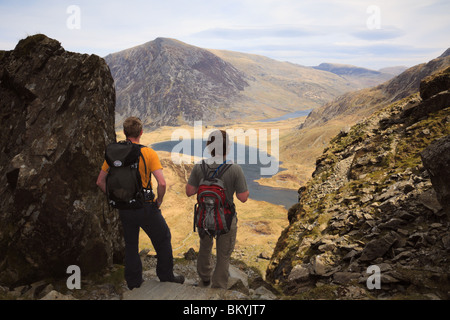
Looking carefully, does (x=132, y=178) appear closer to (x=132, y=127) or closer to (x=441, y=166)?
(x=132, y=127)

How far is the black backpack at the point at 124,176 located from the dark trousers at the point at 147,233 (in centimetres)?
30

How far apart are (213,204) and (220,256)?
5.36 ft

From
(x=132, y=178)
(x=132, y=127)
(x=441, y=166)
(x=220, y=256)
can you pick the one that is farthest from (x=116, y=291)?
(x=441, y=166)

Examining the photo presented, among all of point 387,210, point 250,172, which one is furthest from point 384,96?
point 387,210

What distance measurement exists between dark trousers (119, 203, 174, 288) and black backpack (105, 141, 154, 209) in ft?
1.00

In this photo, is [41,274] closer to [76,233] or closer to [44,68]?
[76,233]

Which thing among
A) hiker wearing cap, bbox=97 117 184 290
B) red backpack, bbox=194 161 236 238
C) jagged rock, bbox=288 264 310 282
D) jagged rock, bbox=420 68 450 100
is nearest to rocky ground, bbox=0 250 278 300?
jagged rock, bbox=288 264 310 282

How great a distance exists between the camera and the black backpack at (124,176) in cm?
591

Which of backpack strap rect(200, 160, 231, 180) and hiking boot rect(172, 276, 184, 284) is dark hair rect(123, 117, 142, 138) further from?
hiking boot rect(172, 276, 184, 284)

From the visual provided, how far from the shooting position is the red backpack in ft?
20.0

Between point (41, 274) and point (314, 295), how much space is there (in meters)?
7.51

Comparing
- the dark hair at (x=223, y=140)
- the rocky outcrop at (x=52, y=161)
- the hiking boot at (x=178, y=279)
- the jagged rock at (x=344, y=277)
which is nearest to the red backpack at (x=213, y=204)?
the dark hair at (x=223, y=140)

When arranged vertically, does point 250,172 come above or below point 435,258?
below
